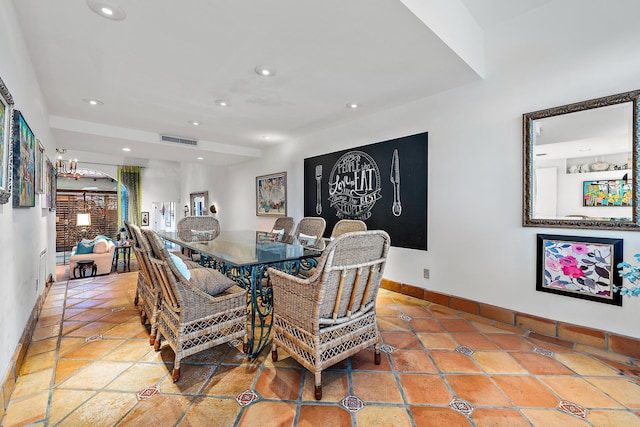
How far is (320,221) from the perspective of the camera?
3582 mm

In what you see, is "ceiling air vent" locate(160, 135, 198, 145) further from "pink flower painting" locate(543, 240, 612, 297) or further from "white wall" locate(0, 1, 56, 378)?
"pink flower painting" locate(543, 240, 612, 297)

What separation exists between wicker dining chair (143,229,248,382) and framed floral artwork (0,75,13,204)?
698 millimetres

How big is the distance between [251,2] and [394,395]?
2488 mm

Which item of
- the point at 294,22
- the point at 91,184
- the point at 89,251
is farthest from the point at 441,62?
the point at 91,184

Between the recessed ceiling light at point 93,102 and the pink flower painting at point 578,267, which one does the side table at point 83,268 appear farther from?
the pink flower painting at point 578,267

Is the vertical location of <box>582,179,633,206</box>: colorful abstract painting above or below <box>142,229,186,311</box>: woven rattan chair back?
above

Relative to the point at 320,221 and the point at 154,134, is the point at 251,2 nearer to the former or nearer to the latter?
the point at 320,221

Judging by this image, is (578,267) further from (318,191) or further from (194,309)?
(318,191)

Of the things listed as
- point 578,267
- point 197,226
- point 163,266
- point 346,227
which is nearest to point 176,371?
point 163,266

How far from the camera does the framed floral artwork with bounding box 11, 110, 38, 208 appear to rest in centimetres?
177

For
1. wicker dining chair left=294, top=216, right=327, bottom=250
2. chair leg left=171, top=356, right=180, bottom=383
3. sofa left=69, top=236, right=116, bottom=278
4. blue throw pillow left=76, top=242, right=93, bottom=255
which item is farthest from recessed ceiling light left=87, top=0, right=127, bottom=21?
blue throw pillow left=76, top=242, right=93, bottom=255

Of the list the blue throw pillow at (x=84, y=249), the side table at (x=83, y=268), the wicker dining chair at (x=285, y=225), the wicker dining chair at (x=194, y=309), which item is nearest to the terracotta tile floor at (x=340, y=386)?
the wicker dining chair at (x=194, y=309)

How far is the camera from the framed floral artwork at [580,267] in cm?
211

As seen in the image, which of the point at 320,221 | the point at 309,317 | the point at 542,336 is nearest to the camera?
the point at 309,317
